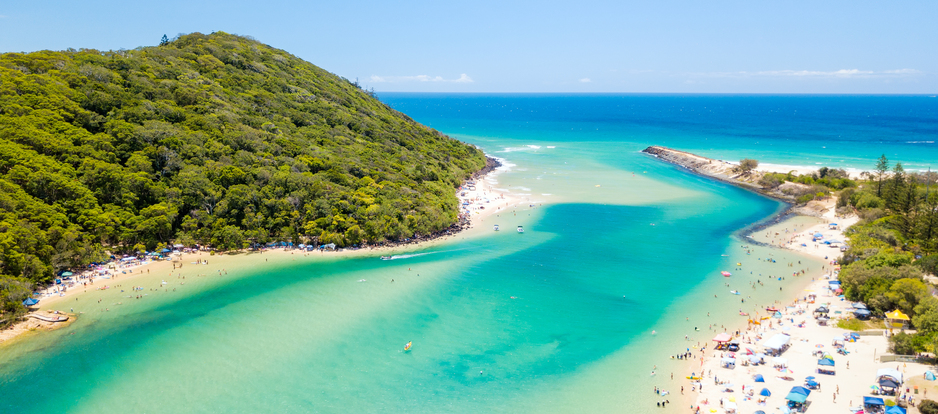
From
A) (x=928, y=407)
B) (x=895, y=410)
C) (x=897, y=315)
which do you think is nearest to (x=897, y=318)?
(x=897, y=315)

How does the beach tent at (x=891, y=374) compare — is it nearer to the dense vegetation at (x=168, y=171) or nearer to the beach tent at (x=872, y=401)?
the beach tent at (x=872, y=401)

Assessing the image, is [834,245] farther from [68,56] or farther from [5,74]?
[68,56]

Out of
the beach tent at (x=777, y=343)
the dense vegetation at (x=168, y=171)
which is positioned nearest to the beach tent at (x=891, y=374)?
the beach tent at (x=777, y=343)

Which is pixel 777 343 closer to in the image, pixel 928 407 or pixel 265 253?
pixel 928 407

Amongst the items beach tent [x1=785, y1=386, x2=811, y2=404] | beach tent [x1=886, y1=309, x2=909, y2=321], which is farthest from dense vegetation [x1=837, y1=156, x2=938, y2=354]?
beach tent [x1=785, y1=386, x2=811, y2=404]

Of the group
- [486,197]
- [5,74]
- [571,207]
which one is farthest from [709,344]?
[5,74]

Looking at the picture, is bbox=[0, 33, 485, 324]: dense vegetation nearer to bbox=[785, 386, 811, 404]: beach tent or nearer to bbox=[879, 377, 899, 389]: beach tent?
bbox=[785, 386, 811, 404]: beach tent
